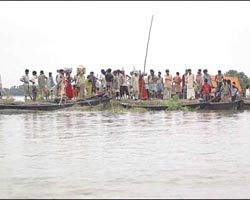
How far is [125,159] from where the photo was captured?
9.51 meters

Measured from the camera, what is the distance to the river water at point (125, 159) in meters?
7.00

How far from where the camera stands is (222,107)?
73.4ft

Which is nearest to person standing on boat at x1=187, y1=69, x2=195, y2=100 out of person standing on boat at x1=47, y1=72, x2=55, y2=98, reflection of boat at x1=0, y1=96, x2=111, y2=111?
reflection of boat at x1=0, y1=96, x2=111, y2=111

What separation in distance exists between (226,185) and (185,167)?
149cm

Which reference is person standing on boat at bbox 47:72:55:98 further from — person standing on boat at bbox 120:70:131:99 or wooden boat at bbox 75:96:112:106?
person standing on boat at bbox 120:70:131:99

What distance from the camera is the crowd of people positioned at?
2312 centimetres

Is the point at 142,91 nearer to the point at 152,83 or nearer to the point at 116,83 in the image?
the point at 152,83

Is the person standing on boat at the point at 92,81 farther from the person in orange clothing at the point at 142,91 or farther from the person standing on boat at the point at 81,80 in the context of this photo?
the person in orange clothing at the point at 142,91

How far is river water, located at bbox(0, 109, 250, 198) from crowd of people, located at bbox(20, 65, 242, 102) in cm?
613

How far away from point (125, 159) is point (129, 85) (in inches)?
588

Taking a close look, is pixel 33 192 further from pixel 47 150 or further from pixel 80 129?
pixel 80 129

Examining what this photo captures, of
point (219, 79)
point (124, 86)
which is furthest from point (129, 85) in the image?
point (219, 79)

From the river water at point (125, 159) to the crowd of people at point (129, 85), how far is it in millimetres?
6132

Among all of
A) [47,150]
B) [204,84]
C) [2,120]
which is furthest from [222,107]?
[47,150]
